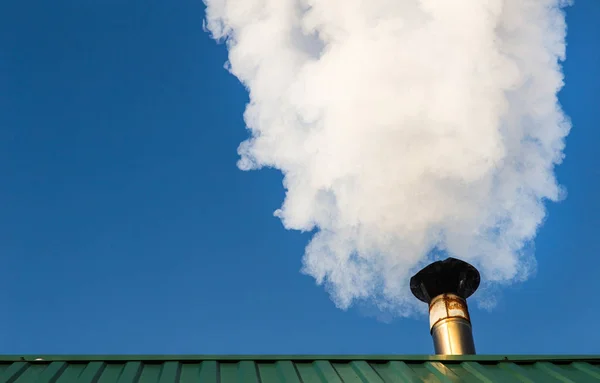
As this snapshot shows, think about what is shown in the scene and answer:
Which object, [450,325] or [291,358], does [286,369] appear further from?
[450,325]

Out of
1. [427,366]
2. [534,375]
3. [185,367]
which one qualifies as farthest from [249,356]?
[534,375]

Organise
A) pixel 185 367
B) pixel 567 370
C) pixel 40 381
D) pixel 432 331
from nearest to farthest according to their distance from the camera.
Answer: pixel 40 381 < pixel 185 367 < pixel 567 370 < pixel 432 331

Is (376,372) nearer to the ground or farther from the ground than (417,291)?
nearer to the ground

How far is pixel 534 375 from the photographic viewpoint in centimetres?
614

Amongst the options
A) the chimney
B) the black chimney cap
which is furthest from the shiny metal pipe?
the black chimney cap

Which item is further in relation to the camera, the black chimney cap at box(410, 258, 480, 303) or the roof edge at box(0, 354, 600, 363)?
the black chimney cap at box(410, 258, 480, 303)

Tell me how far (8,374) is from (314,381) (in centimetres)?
229

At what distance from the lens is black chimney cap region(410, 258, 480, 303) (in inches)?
443

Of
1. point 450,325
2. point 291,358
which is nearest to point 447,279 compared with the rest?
point 450,325

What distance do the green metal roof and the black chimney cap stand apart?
186 inches

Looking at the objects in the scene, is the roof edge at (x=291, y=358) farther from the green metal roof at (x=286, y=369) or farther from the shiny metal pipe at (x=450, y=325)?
the shiny metal pipe at (x=450, y=325)

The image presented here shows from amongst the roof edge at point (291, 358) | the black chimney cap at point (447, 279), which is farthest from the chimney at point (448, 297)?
the roof edge at point (291, 358)

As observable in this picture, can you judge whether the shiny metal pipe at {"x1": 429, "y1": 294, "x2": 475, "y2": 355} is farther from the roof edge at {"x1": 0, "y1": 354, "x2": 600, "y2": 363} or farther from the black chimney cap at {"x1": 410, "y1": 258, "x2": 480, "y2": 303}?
the roof edge at {"x1": 0, "y1": 354, "x2": 600, "y2": 363}

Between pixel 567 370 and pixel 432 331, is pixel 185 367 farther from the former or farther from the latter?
pixel 432 331
